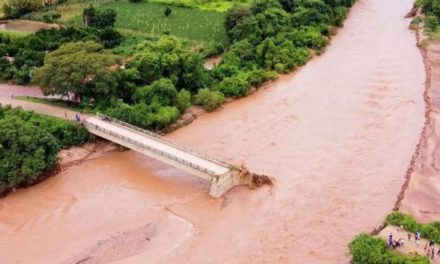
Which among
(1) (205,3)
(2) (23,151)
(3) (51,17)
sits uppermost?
(1) (205,3)

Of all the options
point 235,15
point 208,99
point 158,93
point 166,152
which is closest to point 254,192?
point 166,152

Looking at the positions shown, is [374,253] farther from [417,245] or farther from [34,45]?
[34,45]

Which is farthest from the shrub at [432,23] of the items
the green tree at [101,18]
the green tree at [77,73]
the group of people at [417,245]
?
the group of people at [417,245]

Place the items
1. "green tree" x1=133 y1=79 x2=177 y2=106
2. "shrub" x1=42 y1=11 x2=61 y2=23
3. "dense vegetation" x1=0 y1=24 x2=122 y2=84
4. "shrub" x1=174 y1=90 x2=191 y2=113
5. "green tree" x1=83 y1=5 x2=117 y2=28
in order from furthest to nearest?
"shrub" x1=42 y1=11 x2=61 y2=23, "green tree" x1=83 y1=5 x2=117 y2=28, "dense vegetation" x1=0 y1=24 x2=122 y2=84, "shrub" x1=174 y1=90 x2=191 y2=113, "green tree" x1=133 y1=79 x2=177 y2=106

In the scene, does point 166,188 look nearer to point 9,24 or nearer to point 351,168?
point 351,168

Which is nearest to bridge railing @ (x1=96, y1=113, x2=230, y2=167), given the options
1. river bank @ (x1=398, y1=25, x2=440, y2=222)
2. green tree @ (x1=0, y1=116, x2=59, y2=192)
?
green tree @ (x1=0, y1=116, x2=59, y2=192)

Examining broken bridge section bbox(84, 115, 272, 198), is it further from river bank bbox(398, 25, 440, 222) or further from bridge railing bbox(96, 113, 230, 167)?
river bank bbox(398, 25, 440, 222)

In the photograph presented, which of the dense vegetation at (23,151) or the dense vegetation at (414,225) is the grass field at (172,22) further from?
the dense vegetation at (414,225)
